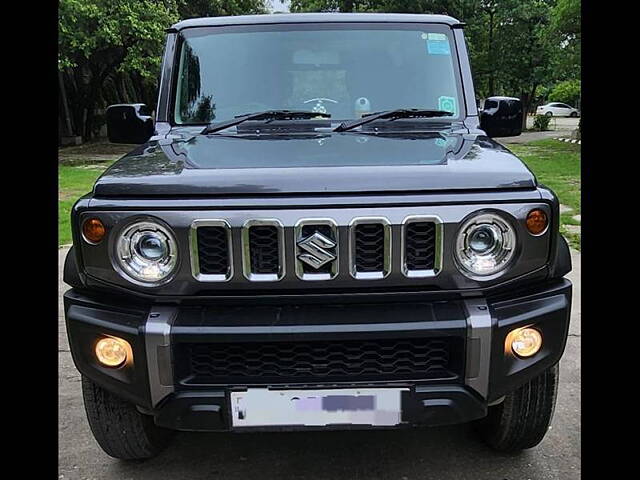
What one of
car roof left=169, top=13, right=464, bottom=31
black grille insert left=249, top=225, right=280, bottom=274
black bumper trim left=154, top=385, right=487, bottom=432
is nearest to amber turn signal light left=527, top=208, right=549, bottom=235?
black bumper trim left=154, top=385, right=487, bottom=432

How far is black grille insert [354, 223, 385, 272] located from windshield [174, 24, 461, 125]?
121 cm

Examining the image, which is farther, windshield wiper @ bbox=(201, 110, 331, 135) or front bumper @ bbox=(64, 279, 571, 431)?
windshield wiper @ bbox=(201, 110, 331, 135)

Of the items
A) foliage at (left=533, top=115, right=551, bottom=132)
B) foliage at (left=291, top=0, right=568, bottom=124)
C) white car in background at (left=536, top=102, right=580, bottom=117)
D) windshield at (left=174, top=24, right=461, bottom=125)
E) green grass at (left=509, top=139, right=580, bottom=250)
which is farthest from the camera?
white car in background at (left=536, top=102, right=580, bottom=117)

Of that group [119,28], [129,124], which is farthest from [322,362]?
[119,28]

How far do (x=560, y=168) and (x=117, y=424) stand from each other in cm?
1259

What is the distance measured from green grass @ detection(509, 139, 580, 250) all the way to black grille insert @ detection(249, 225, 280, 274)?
5410 millimetres

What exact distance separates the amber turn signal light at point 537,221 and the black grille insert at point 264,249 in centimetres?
90

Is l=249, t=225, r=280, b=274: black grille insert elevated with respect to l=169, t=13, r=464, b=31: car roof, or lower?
lower

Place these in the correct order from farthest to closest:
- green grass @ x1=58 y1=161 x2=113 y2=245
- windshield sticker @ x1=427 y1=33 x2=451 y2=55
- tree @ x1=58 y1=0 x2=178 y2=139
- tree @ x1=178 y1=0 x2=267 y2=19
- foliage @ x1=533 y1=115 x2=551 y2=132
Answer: foliage @ x1=533 y1=115 x2=551 y2=132 < tree @ x1=178 y1=0 x2=267 y2=19 < tree @ x1=58 y1=0 x2=178 y2=139 < green grass @ x1=58 y1=161 x2=113 y2=245 < windshield sticker @ x1=427 y1=33 x2=451 y2=55

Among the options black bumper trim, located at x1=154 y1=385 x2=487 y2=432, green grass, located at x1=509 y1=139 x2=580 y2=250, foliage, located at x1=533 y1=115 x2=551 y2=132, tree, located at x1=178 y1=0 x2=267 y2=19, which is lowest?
foliage, located at x1=533 y1=115 x2=551 y2=132

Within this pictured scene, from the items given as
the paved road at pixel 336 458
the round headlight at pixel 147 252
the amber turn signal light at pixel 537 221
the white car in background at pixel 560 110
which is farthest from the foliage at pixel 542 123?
the round headlight at pixel 147 252

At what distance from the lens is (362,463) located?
2984 millimetres

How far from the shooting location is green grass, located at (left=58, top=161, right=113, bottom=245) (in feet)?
27.8

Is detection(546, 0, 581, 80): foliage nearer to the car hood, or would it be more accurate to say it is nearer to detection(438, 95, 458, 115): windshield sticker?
detection(438, 95, 458, 115): windshield sticker
